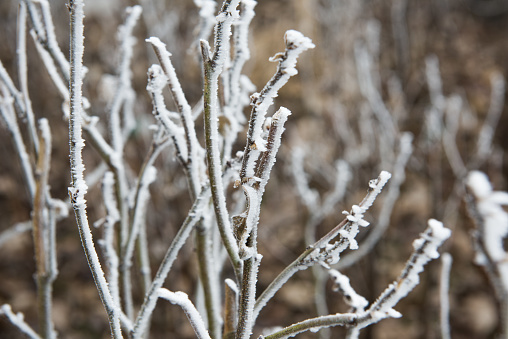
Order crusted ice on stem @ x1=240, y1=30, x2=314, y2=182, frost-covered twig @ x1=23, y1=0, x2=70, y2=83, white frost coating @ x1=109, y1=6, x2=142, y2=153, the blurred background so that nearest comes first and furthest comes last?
crusted ice on stem @ x1=240, y1=30, x2=314, y2=182 → frost-covered twig @ x1=23, y1=0, x2=70, y2=83 → white frost coating @ x1=109, y1=6, x2=142, y2=153 → the blurred background

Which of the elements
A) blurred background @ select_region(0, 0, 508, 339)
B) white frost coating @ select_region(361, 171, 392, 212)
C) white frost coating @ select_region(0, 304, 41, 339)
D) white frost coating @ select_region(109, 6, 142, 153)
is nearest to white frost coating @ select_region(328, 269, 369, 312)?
white frost coating @ select_region(361, 171, 392, 212)

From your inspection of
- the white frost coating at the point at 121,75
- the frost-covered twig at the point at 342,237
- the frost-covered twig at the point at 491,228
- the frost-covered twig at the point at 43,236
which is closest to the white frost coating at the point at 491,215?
the frost-covered twig at the point at 491,228

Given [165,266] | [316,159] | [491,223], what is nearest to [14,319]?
[165,266]

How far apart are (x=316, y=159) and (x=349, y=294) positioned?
63.8 inches

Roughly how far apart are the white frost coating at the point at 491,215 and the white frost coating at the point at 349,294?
0.70ft

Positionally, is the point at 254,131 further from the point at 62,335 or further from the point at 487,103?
the point at 487,103

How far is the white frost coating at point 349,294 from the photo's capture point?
62 centimetres

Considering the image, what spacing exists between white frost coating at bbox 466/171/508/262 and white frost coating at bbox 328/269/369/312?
0.70 ft

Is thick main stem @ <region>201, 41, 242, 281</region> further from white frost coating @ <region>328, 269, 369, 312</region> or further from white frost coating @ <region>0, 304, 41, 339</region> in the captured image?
white frost coating @ <region>0, 304, 41, 339</region>

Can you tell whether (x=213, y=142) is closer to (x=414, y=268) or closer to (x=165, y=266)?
(x=165, y=266)

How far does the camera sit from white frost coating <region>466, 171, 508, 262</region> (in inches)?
22.8

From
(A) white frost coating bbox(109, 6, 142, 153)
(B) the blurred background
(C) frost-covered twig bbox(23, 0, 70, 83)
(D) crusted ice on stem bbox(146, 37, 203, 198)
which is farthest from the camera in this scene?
(B) the blurred background

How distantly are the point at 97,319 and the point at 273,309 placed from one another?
1.09 m

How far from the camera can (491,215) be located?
0.58 m
